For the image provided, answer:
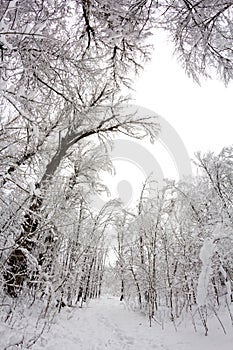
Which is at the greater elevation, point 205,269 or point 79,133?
point 79,133

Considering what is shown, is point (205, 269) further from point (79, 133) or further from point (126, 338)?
point (79, 133)

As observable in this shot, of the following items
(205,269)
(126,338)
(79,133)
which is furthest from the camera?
(79,133)

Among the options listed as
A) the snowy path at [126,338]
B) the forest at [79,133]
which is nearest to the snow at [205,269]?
the forest at [79,133]

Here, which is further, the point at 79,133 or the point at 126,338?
the point at 79,133

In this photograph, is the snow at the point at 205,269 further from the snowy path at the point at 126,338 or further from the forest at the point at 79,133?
the snowy path at the point at 126,338

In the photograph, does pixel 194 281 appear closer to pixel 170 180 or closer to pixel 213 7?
pixel 170 180

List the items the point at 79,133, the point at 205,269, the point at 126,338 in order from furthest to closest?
the point at 79,133 → the point at 126,338 → the point at 205,269

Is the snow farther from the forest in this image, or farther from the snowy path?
the snowy path

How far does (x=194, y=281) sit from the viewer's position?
7.29m

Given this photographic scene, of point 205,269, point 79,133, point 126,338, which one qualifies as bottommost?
point 126,338

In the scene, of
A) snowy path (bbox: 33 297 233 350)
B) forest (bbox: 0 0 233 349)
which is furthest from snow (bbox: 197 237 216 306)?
snowy path (bbox: 33 297 233 350)

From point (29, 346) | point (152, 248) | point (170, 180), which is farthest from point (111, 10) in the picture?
point (152, 248)

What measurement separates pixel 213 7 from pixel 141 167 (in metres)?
130

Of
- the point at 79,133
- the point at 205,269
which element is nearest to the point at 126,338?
the point at 205,269
